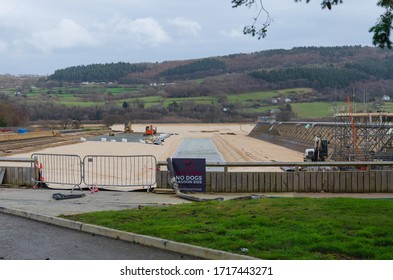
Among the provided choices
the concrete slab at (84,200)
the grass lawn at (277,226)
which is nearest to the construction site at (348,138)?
the concrete slab at (84,200)

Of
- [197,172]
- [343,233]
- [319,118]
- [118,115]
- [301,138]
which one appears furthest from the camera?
[118,115]

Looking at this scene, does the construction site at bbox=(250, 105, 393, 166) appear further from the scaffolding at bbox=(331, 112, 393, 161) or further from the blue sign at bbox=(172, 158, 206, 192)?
the blue sign at bbox=(172, 158, 206, 192)

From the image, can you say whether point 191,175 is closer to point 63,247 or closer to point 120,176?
point 63,247

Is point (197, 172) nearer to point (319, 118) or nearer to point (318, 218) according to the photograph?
point (318, 218)

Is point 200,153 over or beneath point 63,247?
beneath

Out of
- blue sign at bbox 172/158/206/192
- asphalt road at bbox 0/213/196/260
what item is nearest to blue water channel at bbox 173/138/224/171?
blue sign at bbox 172/158/206/192

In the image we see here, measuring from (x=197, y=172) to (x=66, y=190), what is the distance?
4.08m

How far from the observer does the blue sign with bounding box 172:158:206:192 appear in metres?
18.4

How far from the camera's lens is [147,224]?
11.1 m

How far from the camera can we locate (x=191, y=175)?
18469 millimetres

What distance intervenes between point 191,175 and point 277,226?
827cm

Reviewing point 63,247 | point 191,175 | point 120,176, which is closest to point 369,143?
point 120,176

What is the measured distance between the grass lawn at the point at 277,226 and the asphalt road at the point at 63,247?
534mm

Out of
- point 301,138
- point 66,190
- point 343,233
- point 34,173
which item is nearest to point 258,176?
point 66,190
